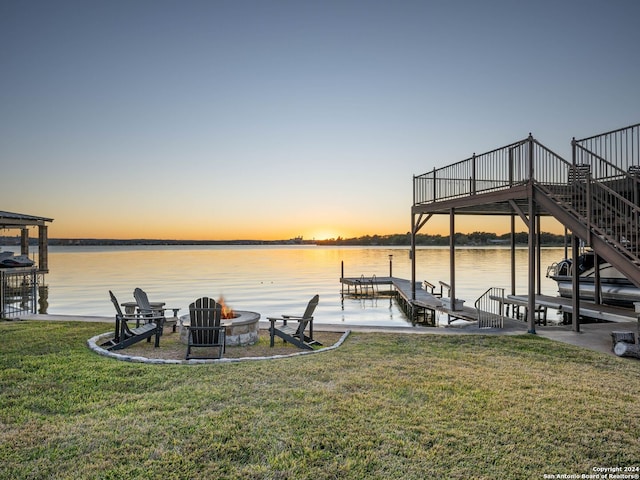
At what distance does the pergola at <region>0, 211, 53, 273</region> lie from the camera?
21.0 meters

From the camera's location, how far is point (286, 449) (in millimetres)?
3582

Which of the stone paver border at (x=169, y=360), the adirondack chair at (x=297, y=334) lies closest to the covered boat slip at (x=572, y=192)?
the adirondack chair at (x=297, y=334)

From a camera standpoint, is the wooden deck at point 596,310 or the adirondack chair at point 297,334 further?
the wooden deck at point 596,310

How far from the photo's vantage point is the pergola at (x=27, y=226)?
21.0 meters

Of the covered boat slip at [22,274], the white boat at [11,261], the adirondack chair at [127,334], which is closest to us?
the adirondack chair at [127,334]

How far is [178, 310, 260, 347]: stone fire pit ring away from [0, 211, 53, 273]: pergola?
55.9 feet

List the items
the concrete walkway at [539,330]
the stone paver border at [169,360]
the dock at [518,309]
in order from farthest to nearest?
the dock at [518,309], the concrete walkway at [539,330], the stone paver border at [169,360]

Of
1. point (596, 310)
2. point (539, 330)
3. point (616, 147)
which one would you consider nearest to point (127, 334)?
point (539, 330)

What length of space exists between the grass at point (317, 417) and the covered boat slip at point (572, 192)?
310cm

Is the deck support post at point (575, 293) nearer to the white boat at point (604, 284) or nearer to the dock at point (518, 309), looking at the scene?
the dock at point (518, 309)

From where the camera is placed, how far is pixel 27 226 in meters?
27.4

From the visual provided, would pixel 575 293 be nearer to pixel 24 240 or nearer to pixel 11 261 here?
pixel 11 261

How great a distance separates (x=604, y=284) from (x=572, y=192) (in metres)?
8.20

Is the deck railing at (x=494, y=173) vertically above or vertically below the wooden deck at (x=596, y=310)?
above
